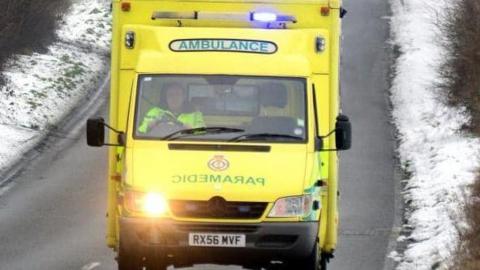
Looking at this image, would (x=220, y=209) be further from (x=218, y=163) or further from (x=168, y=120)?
(x=168, y=120)

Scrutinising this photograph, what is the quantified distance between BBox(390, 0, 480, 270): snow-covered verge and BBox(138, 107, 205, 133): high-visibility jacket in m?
3.67

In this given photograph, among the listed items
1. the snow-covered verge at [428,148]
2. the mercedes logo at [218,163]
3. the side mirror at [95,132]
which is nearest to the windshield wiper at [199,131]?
the mercedes logo at [218,163]

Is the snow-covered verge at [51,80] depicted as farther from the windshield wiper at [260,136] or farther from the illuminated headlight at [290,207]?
the illuminated headlight at [290,207]

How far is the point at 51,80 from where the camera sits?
2700 centimetres

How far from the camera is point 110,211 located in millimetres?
12305

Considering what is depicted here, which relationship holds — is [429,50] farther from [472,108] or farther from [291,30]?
[291,30]

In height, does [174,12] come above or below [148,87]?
above

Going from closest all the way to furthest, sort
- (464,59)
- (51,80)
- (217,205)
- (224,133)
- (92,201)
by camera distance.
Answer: (217,205)
(224,133)
(92,201)
(464,59)
(51,80)

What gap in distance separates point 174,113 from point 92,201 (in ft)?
22.5

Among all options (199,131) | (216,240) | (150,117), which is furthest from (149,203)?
(150,117)

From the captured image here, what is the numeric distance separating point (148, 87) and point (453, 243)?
4.69 m

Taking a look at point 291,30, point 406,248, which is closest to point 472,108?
point 406,248

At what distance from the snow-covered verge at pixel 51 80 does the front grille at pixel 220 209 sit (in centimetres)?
1058

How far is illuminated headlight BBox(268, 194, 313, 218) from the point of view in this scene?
10.9 m
